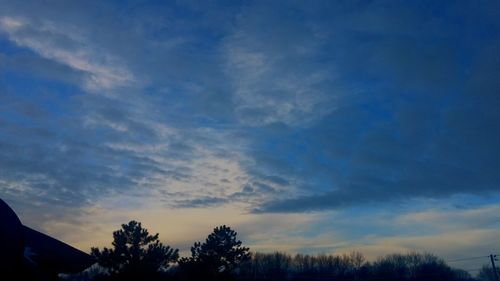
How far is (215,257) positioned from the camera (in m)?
47.5

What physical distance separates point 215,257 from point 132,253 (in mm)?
8814

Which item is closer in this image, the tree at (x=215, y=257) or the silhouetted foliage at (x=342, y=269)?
the tree at (x=215, y=257)

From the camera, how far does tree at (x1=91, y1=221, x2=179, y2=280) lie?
43.6m

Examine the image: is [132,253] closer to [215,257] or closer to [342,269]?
[215,257]

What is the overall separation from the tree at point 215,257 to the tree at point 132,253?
2197 millimetres

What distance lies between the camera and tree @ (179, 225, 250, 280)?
151 ft

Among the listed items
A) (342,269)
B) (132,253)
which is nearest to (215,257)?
(132,253)

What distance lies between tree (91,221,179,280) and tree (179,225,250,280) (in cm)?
220

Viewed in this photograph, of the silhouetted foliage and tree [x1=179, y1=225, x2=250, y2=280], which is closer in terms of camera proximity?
tree [x1=179, y1=225, x2=250, y2=280]

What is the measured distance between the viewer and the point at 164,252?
46.6m

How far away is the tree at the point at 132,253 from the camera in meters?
43.6

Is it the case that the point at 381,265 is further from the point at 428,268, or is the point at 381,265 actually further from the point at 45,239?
the point at 45,239

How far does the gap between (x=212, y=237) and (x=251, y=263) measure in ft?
206

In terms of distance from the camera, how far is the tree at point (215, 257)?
46028mm
